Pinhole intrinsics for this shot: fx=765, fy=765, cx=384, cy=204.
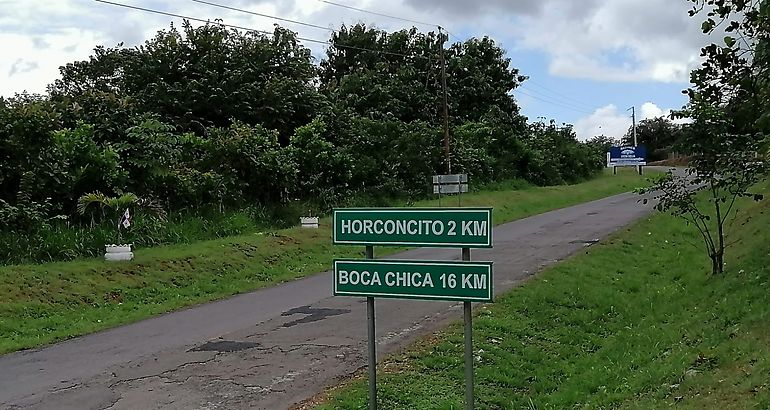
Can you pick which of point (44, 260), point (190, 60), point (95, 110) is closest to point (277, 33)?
point (190, 60)

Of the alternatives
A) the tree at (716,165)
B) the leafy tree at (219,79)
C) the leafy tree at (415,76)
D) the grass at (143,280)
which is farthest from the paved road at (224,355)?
the leafy tree at (415,76)

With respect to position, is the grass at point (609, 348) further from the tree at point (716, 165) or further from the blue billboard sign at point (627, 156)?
the blue billboard sign at point (627, 156)

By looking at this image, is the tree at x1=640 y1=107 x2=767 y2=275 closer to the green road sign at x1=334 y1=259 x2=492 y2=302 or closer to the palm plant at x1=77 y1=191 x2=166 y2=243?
the green road sign at x1=334 y1=259 x2=492 y2=302

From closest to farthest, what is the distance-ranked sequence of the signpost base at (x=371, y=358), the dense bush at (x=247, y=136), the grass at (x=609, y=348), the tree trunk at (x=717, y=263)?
the signpost base at (x=371, y=358) → the grass at (x=609, y=348) → the tree trunk at (x=717, y=263) → the dense bush at (x=247, y=136)

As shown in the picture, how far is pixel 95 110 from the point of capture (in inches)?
800

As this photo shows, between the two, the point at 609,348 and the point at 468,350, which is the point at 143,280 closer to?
the point at 609,348

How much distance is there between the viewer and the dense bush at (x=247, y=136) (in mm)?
16469

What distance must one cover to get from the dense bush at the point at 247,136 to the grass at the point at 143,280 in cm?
128

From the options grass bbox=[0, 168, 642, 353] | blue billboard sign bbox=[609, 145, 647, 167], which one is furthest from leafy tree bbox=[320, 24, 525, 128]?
grass bbox=[0, 168, 642, 353]

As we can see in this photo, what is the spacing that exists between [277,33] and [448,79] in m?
15.6

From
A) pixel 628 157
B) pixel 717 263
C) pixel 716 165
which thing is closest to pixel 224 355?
pixel 716 165

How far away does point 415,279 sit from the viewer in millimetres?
5691

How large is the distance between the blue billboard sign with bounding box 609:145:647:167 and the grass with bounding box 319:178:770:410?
45.9 metres

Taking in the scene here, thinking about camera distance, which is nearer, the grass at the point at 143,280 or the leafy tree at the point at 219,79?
the grass at the point at 143,280
